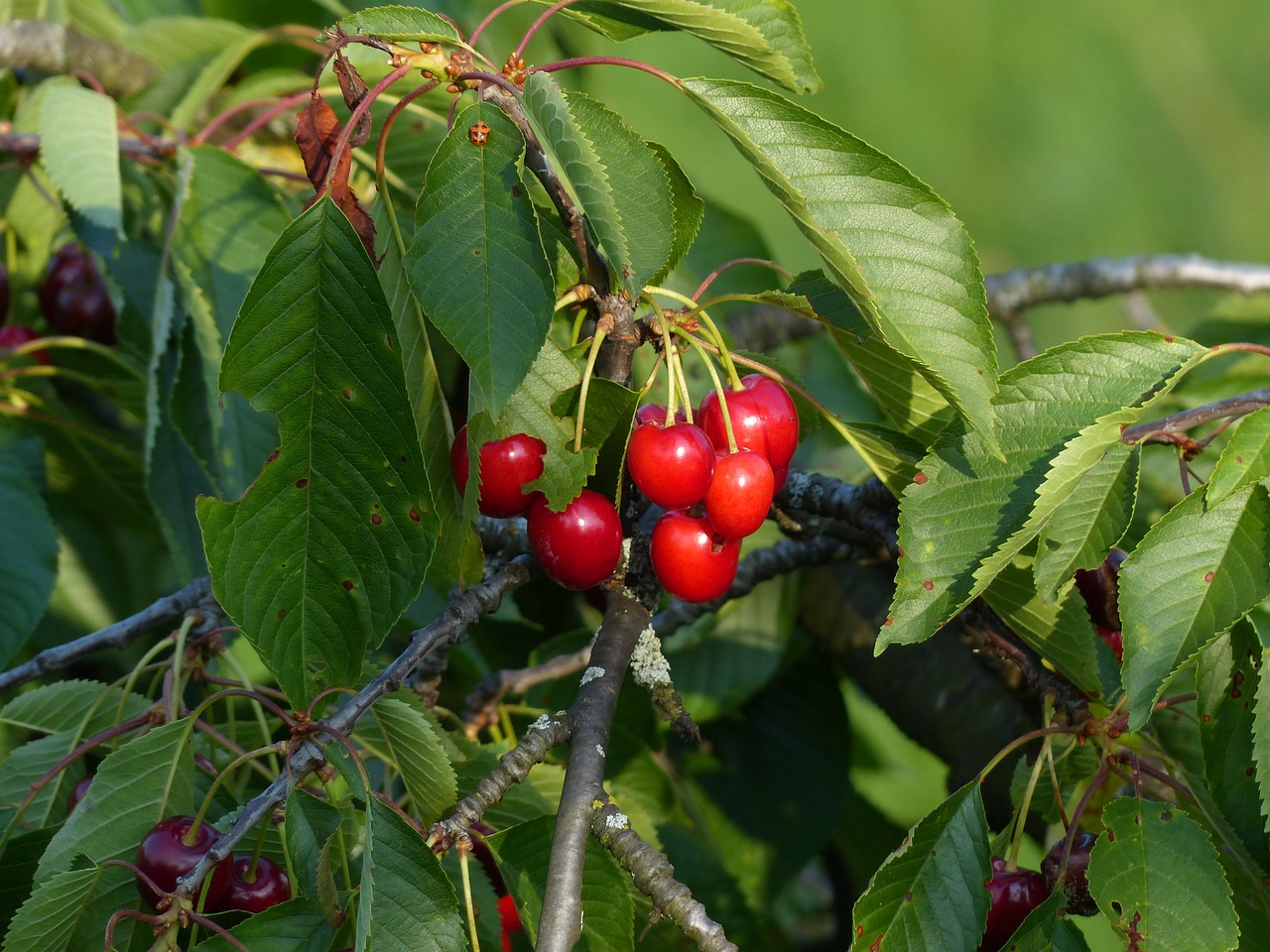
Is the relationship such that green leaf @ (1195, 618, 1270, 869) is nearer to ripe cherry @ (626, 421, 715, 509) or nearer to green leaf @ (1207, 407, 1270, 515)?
green leaf @ (1207, 407, 1270, 515)

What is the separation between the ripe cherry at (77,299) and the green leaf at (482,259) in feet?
3.39

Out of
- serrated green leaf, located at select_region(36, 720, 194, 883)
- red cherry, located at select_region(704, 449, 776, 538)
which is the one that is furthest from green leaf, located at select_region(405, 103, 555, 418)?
serrated green leaf, located at select_region(36, 720, 194, 883)

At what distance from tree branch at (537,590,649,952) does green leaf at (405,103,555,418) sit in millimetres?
247

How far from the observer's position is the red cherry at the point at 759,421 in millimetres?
863

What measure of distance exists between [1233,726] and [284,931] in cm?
68

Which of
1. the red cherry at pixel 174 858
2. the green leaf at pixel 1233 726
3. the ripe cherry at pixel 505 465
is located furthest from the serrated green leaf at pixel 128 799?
the green leaf at pixel 1233 726

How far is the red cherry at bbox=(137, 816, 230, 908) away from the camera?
79cm

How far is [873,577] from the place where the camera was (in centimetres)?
148

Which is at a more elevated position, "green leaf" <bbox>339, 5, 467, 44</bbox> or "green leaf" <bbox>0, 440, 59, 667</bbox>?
"green leaf" <bbox>339, 5, 467, 44</bbox>

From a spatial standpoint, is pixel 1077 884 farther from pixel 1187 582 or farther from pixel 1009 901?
pixel 1187 582

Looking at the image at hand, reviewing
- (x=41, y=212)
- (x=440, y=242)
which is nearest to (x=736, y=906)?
(x=440, y=242)

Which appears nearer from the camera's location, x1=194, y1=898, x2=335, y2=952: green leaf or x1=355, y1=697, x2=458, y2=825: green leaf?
x1=194, y1=898, x2=335, y2=952: green leaf

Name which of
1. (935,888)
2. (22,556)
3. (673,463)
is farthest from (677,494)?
(22,556)

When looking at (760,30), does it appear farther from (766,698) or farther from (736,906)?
(766,698)
